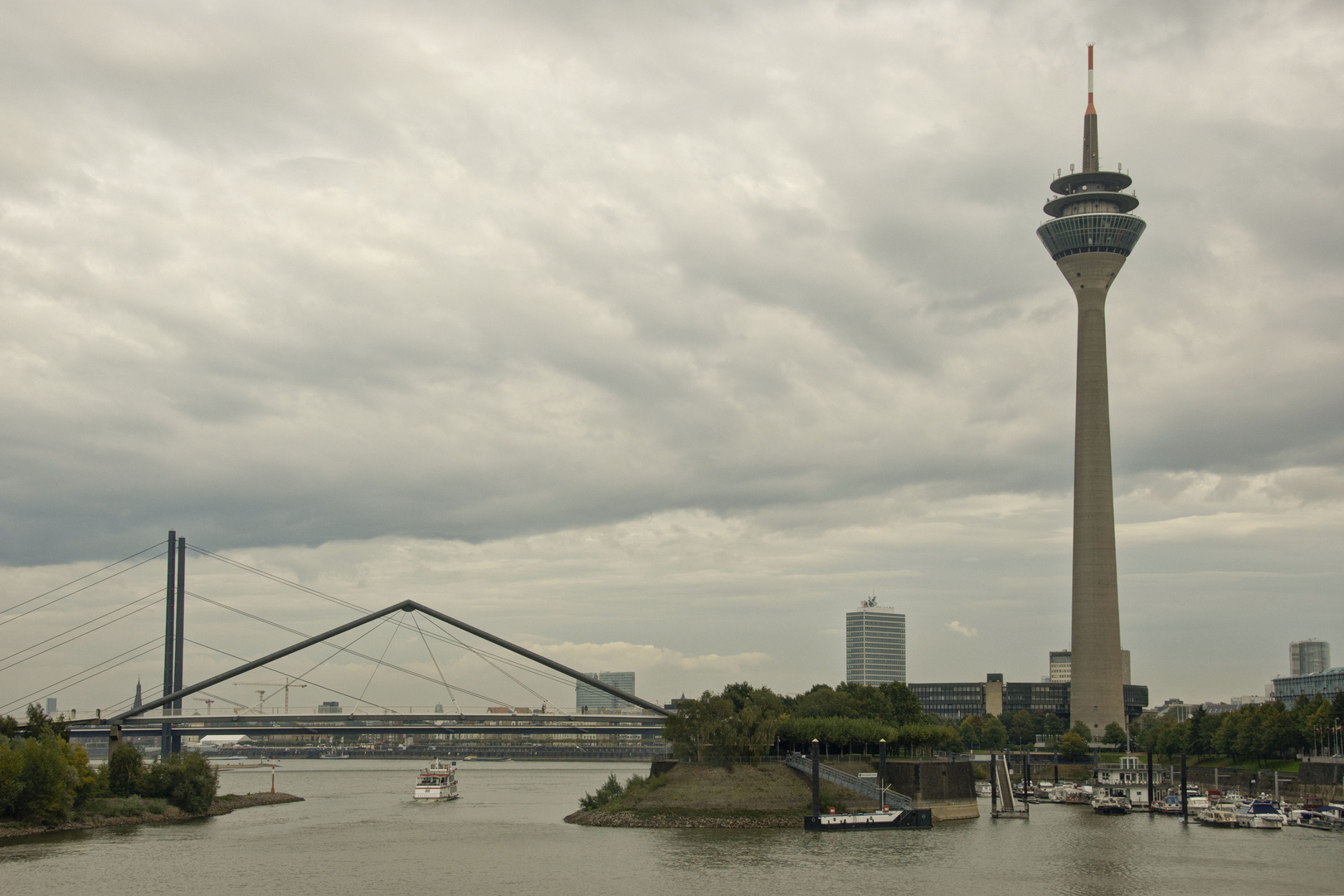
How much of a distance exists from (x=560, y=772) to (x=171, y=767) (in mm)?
82451

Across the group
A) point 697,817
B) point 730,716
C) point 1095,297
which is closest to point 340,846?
point 697,817

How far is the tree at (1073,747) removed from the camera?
124 meters

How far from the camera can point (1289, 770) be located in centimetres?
8838

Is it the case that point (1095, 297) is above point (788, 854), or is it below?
above

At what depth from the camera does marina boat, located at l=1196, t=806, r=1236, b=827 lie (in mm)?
67875

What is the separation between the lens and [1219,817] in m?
68.7

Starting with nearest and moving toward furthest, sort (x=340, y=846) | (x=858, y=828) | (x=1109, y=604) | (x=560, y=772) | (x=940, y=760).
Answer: (x=340, y=846)
(x=858, y=828)
(x=940, y=760)
(x=1109, y=604)
(x=560, y=772)

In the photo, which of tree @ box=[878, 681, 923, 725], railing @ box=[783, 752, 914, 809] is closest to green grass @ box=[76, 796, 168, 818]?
railing @ box=[783, 752, 914, 809]

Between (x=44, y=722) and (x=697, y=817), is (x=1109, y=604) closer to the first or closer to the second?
(x=697, y=817)

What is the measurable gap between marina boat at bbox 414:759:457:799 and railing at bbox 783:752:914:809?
2836cm

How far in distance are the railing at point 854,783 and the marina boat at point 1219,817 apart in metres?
17.1

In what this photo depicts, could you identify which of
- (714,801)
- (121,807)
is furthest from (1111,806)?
(121,807)

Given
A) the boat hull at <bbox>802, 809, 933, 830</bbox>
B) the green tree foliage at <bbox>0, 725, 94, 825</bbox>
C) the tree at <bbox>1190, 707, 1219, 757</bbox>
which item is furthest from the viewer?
the tree at <bbox>1190, 707, 1219, 757</bbox>

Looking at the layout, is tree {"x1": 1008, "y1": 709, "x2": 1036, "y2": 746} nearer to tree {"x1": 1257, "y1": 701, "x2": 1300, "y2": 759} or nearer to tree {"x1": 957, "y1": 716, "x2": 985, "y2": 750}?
A: tree {"x1": 957, "y1": 716, "x2": 985, "y2": 750}
